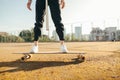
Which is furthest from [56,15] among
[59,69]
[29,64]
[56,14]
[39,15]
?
[59,69]

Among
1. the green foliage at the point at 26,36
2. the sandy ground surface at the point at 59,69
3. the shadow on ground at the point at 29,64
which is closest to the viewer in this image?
the sandy ground surface at the point at 59,69

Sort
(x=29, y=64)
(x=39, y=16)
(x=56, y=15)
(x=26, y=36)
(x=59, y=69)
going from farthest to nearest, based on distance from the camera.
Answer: (x=26, y=36) → (x=39, y=16) → (x=56, y=15) → (x=29, y=64) → (x=59, y=69)

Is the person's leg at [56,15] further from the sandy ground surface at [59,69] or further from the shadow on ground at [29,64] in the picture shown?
the shadow on ground at [29,64]

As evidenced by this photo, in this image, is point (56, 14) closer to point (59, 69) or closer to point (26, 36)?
point (59, 69)

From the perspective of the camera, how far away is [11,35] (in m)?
43.0

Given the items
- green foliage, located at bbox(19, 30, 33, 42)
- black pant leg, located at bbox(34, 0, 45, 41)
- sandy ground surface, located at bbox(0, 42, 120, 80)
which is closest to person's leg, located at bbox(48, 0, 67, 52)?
black pant leg, located at bbox(34, 0, 45, 41)

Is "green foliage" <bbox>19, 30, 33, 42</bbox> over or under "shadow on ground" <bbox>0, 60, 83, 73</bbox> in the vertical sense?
over

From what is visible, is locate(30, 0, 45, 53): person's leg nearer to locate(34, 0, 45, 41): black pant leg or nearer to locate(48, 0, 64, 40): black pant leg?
locate(34, 0, 45, 41): black pant leg

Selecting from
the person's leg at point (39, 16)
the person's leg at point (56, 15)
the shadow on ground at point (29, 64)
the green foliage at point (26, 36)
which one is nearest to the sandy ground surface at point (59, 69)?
the shadow on ground at point (29, 64)

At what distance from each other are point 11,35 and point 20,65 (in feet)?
126

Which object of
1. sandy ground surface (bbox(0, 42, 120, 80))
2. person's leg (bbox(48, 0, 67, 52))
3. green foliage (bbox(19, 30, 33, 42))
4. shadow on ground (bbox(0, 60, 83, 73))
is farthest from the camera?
green foliage (bbox(19, 30, 33, 42))

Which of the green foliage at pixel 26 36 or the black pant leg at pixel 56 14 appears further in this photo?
the green foliage at pixel 26 36

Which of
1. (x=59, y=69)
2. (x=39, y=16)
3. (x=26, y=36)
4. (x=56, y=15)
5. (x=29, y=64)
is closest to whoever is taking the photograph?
(x=59, y=69)

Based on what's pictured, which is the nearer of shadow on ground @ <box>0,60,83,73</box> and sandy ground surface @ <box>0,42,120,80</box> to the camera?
sandy ground surface @ <box>0,42,120,80</box>
